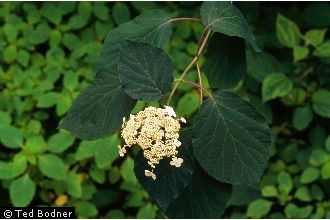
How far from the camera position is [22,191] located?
1.44 metres

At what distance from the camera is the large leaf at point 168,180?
665 millimetres

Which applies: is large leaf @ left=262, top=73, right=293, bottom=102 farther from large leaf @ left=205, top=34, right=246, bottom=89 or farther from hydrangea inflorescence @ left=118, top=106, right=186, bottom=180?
hydrangea inflorescence @ left=118, top=106, right=186, bottom=180

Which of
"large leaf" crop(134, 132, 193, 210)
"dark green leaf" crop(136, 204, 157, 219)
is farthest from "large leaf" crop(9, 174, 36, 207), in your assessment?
"large leaf" crop(134, 132, 193, 210)

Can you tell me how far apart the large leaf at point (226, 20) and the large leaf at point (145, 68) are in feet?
0.33

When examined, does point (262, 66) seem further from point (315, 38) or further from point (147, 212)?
point (147, 212)

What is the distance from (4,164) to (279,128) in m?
0.87

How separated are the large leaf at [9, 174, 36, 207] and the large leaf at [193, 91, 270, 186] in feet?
2.93

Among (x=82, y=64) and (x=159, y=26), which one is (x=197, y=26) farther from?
(x=159, y=26)

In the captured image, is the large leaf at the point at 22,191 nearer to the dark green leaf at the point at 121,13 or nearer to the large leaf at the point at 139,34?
the dark green leaf at the point at 121,13

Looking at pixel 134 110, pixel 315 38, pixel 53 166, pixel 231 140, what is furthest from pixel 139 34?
pixel 315 38

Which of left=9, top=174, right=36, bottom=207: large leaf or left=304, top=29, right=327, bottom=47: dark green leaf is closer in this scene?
left=9, top=174, right=36, bottom=207: large leaf

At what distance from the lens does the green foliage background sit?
1495 mm

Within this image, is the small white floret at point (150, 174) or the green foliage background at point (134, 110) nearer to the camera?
the small white floret at point (150, 174)

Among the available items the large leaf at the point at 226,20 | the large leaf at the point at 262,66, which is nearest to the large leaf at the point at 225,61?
the large leaf at the point at 226,20
